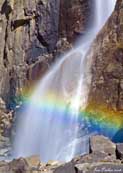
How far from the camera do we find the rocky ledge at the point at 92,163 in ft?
31.4

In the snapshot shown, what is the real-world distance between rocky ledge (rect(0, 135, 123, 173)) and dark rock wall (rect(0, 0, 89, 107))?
13.0 meters

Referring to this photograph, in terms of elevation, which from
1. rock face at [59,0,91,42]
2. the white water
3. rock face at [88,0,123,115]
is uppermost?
rock face at [59,0,91,42]

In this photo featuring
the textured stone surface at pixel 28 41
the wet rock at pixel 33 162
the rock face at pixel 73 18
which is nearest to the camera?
the wet rock at pixel 33 162

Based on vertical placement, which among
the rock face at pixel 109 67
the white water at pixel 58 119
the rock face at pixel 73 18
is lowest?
the white water at pixel 58 119

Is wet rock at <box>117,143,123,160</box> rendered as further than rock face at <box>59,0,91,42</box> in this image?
No

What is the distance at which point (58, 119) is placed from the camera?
19.8 metres

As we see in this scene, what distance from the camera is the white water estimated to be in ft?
58.7

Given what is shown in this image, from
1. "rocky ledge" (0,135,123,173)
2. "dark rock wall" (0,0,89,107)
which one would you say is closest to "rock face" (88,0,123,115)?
"rocky ledge" (0,135,123,173)

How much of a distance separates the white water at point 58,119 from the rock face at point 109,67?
0.93 meters

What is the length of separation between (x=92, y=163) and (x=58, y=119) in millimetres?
9635

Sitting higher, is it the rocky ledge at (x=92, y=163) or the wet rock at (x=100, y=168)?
the wet rock at (x=100, y=168)

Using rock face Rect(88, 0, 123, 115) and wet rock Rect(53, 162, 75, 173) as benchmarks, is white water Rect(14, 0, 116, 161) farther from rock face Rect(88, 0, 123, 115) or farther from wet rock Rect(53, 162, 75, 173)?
wet rock Rect(53, 162, 75, 173)

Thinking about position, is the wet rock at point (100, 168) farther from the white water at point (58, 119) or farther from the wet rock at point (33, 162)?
the white water at point (58, 119)

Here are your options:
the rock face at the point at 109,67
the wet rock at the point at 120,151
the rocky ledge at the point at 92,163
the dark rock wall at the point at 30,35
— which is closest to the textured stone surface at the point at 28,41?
the dark rock wall at the point at 30,35
